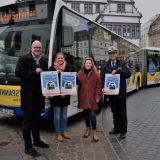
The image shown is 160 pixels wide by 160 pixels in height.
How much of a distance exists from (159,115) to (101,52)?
3408 mm

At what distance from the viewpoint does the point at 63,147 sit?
7.04 metres

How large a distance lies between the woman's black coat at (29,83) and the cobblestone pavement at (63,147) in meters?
0.89

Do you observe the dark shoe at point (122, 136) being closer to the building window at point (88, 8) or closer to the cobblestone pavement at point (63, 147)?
the cobblestone pavement at point (63, 147)

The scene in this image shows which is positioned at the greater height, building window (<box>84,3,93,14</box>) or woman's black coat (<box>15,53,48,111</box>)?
building window (<box>84,3,93,14</box>)

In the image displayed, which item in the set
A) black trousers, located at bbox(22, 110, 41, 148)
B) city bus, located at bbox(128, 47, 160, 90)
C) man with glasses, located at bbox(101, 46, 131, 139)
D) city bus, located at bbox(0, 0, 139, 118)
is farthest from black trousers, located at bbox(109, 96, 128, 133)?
city bus, located at bbox(128, 47, 160, 90)

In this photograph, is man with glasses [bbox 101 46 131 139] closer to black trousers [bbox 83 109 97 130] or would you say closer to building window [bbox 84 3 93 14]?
black trousers [bbox 83 109 97 130]

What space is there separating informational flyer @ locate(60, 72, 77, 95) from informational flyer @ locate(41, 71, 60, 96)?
22 centimetres

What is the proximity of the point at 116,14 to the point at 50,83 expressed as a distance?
50.0 m

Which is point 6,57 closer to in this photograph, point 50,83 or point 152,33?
point 50,83

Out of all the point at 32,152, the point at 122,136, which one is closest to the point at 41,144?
the point at 32,152

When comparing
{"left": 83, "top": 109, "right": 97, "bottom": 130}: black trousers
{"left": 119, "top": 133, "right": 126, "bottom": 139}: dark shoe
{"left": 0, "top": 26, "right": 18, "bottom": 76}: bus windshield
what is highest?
{"left": 0, "top": 26, "right": 18, "bottom": 76}: bus windshield

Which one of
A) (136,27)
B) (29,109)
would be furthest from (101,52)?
(136,27)

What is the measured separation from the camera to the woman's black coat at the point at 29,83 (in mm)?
6496

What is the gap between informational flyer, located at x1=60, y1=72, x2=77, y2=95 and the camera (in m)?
7.35
